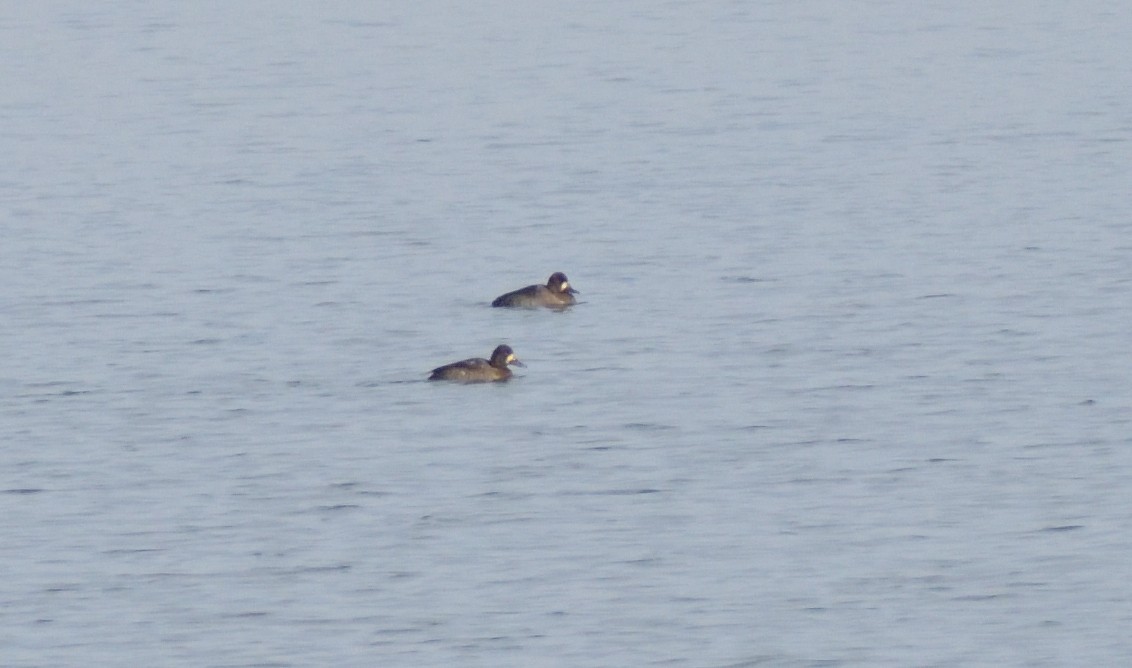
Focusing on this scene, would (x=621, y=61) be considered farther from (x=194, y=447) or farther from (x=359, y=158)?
(x=194, y=447)

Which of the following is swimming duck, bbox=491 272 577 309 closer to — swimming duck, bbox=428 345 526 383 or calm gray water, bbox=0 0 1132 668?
calm gray water, bbox=0 0 1132 668

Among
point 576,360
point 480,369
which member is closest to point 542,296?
point 576,360

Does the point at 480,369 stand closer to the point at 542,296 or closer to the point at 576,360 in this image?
the point at 576,360

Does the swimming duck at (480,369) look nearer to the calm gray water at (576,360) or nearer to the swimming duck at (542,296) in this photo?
the calm gray water at (576,360)

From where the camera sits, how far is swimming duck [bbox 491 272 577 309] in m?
22.6

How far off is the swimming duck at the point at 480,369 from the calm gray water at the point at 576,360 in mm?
238

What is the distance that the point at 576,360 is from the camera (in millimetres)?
21250

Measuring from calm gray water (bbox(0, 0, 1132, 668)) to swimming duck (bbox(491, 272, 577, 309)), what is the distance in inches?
6.8

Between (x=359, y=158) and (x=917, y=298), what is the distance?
11163mm

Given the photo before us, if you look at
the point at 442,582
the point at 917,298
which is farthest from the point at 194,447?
the point at 917,298

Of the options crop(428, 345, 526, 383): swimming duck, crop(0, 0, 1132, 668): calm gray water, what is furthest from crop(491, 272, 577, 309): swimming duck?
crop(428, 345, 526, 383): swimming duck

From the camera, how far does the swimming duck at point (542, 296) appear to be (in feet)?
74.0

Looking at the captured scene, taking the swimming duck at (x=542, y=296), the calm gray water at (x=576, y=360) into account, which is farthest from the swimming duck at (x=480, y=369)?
the swimming duck at (x=542, y=296)

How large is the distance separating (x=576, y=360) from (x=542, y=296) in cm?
152
